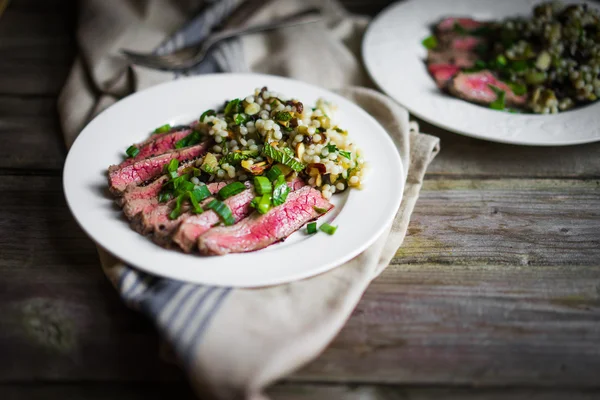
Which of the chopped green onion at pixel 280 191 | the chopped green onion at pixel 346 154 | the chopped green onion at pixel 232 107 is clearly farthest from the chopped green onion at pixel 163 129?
the chopped green onion at pixel 346 154

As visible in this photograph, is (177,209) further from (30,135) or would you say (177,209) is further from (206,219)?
(30,135)

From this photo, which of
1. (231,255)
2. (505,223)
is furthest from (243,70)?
(505,223)

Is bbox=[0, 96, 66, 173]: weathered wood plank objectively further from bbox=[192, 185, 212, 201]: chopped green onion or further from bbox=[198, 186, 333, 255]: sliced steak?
bbox=[198, 186, 333, 255]: sliced steak

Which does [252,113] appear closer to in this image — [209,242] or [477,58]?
[209,242]

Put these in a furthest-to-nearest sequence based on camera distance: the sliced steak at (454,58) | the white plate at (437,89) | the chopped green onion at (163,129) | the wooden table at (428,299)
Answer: the sliced steak at (454,58) → the white plate at (437,89) → the chopped green onion at (163,129) → the wooden table at (428,299)

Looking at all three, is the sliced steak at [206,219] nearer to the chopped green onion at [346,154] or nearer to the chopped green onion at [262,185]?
the chopped green onion at [262,185]

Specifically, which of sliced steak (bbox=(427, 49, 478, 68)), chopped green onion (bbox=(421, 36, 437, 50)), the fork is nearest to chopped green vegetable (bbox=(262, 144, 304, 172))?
the fork
